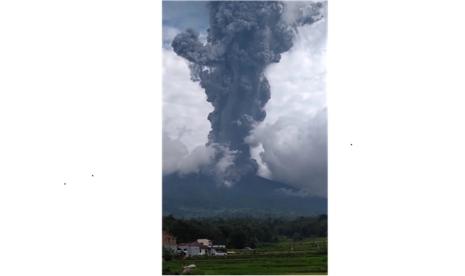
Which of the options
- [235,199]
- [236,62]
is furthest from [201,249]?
[236,62]

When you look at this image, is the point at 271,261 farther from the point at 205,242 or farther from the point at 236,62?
the point at 236,62

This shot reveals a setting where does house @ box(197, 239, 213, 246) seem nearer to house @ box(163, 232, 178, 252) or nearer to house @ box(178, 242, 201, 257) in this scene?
house @ box(178, 242, 201, 257)

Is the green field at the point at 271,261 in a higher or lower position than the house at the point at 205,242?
lower

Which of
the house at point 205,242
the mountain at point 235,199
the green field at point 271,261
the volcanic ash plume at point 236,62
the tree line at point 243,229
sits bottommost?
the green field at point 271,261

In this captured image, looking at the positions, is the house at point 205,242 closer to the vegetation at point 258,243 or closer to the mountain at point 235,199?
the vegetation at point 258,243

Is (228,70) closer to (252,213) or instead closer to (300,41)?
(300,41)

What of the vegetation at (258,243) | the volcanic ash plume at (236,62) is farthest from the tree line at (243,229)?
the volcanic ash plume at (236,62)
